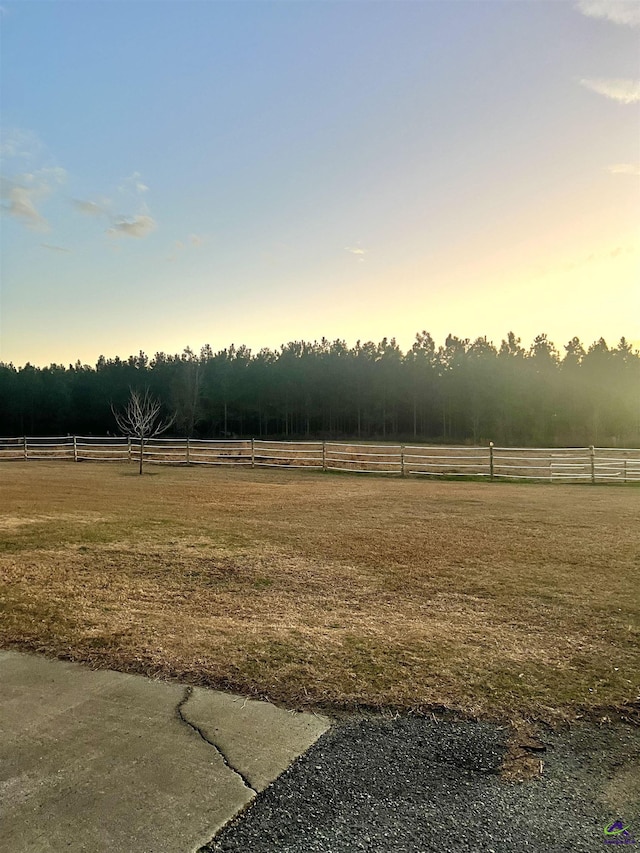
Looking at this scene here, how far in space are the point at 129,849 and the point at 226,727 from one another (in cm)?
82

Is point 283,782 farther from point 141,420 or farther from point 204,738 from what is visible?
point 141,420

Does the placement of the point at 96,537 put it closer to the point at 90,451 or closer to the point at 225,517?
the point at 225,517

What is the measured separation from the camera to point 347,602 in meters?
4.83

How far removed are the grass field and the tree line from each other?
43.2 meters

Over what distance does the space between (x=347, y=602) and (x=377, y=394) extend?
57.0 metres

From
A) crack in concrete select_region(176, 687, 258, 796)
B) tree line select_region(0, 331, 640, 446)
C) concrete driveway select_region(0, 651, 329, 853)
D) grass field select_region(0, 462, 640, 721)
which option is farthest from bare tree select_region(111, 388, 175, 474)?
crack in concrete select_region(176, 687, 258, 796)

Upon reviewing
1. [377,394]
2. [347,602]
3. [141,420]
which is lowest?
[347,602]

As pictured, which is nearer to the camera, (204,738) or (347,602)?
(204,738)

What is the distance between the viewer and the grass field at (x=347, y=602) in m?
3.24

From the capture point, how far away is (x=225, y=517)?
978 centimetres

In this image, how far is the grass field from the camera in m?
3.24

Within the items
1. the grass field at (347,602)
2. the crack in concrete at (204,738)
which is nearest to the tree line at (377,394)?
the grass field at (347,602)

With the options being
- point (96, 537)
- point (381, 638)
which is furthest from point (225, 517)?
point (381, 638)

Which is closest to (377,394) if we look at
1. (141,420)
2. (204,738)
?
(141,420)
